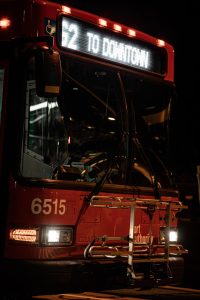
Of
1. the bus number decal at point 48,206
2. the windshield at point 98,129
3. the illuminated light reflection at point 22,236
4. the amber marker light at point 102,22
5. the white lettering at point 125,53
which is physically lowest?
the illuminated light reflection at point 22,236

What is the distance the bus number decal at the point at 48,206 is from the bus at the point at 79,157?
0.03 feet

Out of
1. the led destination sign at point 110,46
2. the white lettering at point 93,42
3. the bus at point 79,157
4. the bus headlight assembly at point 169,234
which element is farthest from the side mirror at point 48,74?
the bus headlight assembly at point 169,234

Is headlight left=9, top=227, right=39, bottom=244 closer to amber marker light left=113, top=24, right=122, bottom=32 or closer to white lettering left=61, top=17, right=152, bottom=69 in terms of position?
white lettering left=61, top=17, right=152, bottom=69

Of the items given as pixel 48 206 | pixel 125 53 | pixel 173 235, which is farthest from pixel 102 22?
pixel 173 235

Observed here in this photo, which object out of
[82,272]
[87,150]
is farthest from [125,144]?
[82,272]

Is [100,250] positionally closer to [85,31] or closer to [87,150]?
[87,150]

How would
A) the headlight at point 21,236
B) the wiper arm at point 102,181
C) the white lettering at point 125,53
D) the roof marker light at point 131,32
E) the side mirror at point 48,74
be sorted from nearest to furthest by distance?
the side mirror at point 48,74 → the headlight at point 21,236 → the wiper arm at point 102,181 → the white lettering at point 125,53 → the roof marker light at point 131,32

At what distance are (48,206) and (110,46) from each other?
6.84ft

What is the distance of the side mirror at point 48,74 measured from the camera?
6.57 meters

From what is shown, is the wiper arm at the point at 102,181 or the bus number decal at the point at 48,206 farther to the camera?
the wiper arm at the point at 102,181

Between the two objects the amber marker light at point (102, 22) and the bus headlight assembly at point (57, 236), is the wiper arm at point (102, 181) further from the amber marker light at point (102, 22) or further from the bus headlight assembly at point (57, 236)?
the amber marker light at point (102, 22)

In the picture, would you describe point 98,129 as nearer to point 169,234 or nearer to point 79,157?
point 79,157

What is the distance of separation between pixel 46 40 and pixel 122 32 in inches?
58.7

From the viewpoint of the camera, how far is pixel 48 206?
22.6ft
